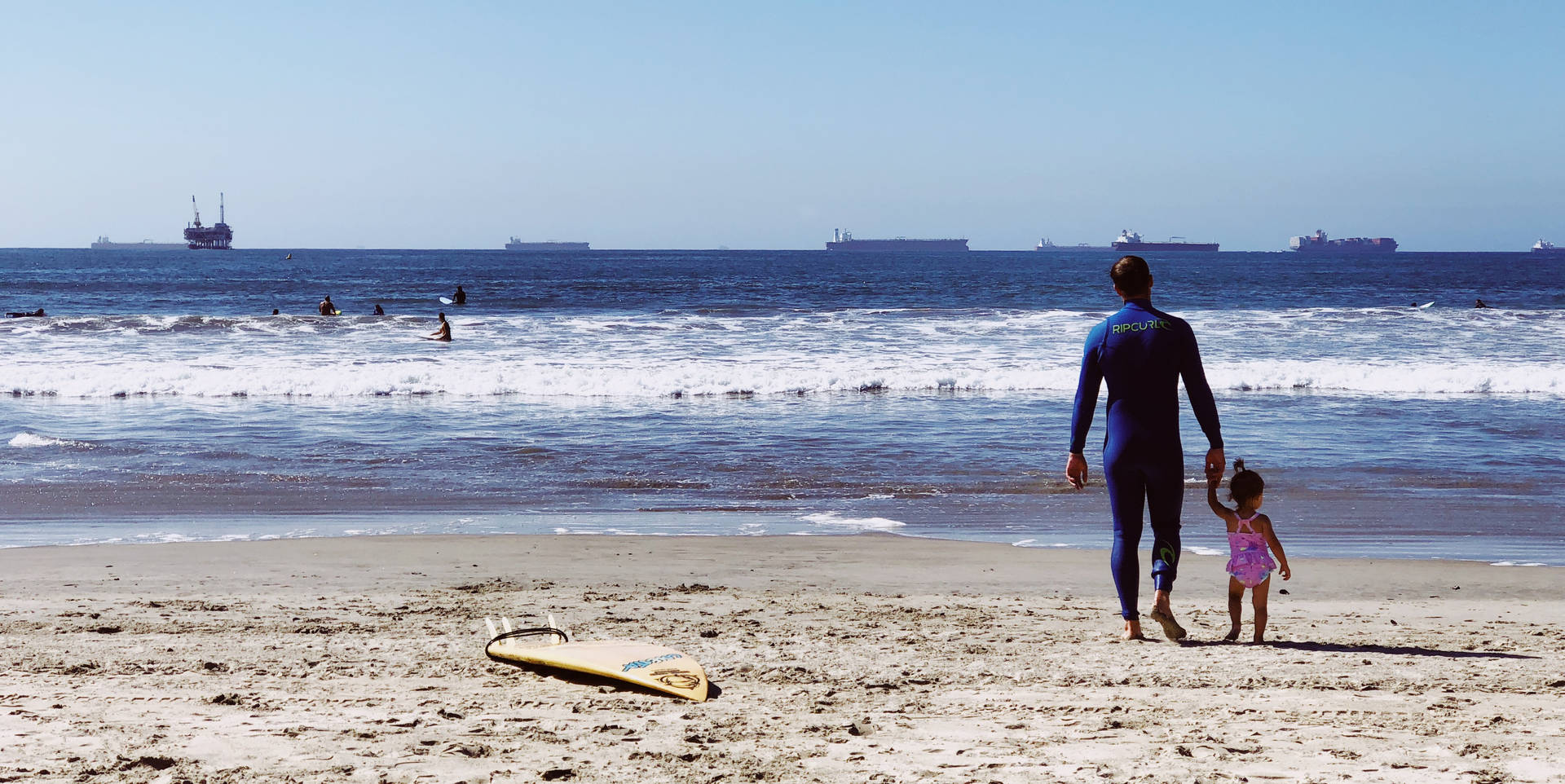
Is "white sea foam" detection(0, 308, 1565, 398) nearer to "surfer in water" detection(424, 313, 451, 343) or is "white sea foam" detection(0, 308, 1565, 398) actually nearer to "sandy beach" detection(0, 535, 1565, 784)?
"surfer in water" detection(424, 313, 451, 343)

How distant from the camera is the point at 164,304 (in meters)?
42.1

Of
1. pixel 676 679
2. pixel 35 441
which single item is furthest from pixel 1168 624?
pixel 35 441

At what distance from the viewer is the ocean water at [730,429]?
8.40m

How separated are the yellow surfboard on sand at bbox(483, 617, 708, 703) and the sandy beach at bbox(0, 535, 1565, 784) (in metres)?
0.08

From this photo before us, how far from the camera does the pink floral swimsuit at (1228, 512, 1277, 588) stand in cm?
504

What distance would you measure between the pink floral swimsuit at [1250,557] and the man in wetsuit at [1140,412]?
0.30 metres

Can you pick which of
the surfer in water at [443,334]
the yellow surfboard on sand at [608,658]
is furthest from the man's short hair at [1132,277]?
the surfer in water at [443,334]

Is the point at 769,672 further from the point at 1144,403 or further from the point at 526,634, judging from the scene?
the point at 1144,403

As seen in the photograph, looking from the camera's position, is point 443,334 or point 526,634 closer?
point 526,634

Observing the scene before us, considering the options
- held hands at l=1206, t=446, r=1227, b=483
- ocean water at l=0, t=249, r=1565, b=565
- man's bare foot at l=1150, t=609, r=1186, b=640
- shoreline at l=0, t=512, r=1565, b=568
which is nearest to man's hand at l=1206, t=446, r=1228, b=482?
held hands at l=1206, t=446, r=1227, b=483

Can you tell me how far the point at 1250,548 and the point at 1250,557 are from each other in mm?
38

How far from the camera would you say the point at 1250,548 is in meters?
5.06

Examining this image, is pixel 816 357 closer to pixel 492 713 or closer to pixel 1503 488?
pixel 1503 488

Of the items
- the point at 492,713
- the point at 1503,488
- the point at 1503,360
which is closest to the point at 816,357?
the point at 1503,360
